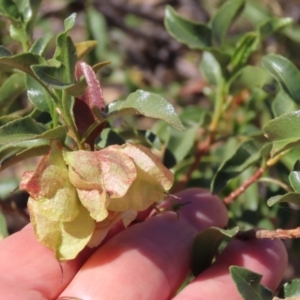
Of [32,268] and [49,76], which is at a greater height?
[49,76]

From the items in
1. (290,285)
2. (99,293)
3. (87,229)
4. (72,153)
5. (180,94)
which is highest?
(72,153)

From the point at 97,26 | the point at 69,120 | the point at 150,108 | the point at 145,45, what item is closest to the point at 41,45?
the point at 69,120

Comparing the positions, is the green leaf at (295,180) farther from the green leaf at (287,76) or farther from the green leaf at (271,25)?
the green leaf at (271,25)

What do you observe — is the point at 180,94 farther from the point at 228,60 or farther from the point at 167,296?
the point at 167,296

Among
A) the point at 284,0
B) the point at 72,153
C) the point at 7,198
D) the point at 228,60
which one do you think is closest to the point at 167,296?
the point at 72,153

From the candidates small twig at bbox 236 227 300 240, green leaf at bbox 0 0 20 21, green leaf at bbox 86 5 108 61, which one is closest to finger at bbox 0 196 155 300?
small twig at bbox 236 227 300 240

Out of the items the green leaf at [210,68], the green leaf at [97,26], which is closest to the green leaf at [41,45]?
the green leaf at [210,68]

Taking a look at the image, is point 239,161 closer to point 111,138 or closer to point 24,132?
point 111,138

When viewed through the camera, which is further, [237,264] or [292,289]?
[237,264]
